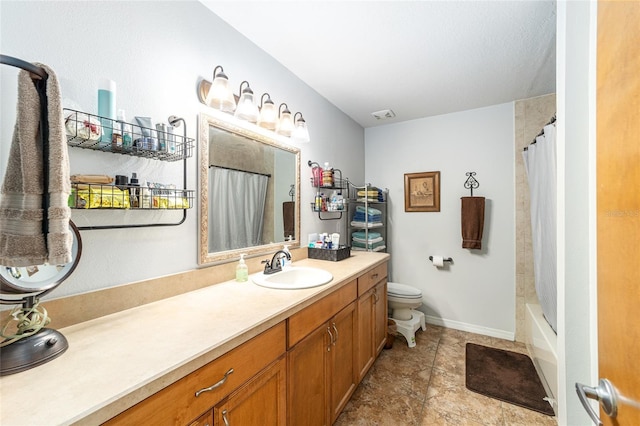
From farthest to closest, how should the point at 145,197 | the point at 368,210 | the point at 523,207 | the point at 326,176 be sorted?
the point at 368,210 → the point at 523,207 → the point at 326,176 → the point at 145,197

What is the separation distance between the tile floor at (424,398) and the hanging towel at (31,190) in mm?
1707

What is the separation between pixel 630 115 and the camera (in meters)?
0.46

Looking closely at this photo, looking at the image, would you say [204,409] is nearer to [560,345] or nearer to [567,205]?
[560,345]

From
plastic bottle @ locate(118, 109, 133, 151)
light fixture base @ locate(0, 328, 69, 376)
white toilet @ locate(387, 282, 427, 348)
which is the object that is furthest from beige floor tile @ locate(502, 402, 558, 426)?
plastic bottle @ locate(118, 109, 133, 151)

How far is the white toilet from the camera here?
2.51m

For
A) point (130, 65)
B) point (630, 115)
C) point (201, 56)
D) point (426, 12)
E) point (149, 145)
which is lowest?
point (630, 115)

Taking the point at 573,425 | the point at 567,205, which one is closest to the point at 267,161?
the point at 567,205

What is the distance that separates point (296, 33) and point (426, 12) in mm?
763

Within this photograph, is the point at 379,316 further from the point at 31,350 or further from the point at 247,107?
the point at 31,350

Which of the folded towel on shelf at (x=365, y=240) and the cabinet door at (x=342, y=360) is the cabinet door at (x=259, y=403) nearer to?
the cabinet door at (x=342, y=360)

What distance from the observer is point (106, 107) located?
38.6 inches

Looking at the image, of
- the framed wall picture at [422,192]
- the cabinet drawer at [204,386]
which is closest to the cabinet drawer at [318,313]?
the cabinet drawer at [204,386]

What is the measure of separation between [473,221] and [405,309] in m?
1.13

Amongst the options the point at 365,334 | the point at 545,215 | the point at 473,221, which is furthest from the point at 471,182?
the point at 365,334
